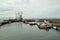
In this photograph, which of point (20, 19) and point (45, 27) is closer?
point (45, 27)

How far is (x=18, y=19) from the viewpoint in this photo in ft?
402

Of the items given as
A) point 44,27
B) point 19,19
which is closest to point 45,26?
point 44,27

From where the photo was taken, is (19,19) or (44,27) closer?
(44,27)

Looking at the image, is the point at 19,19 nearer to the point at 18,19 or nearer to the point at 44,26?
the point at 18,19

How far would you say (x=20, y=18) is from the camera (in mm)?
123375

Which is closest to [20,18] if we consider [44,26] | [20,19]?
[20,19]

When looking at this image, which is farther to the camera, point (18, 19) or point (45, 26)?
point (18, 19)

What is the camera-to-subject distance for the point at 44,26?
47.2m

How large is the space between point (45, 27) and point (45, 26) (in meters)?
0.53

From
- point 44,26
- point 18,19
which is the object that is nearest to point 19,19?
point 18,19

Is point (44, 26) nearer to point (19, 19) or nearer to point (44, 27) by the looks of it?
point (44, 27)

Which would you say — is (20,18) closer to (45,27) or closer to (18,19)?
(18,19)

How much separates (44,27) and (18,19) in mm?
77427

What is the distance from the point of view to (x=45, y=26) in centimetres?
4684
